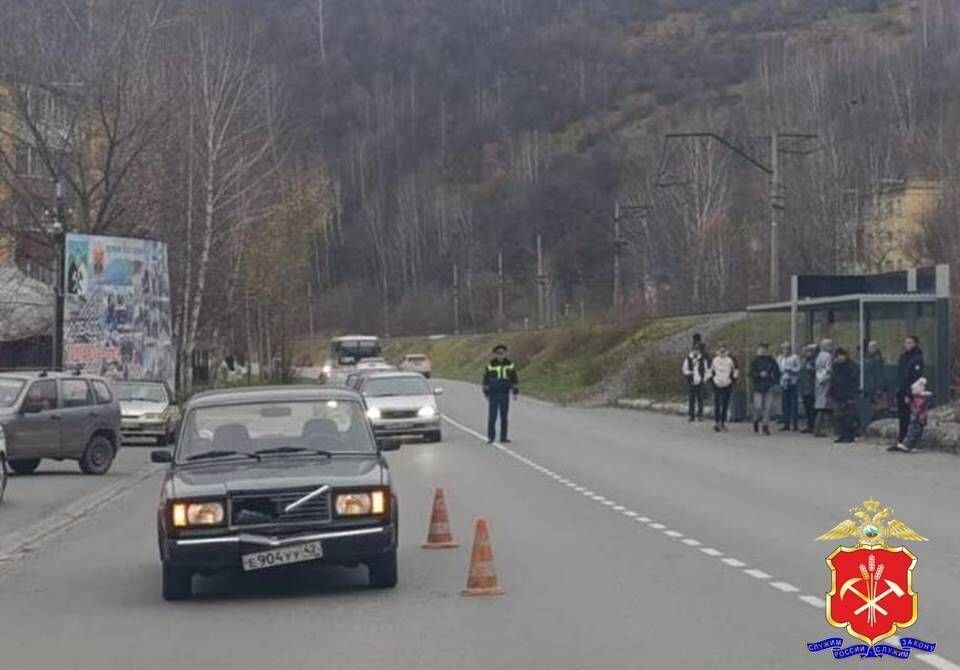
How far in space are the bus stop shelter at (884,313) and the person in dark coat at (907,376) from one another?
11.9ft

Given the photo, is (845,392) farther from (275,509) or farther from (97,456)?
(275,509)

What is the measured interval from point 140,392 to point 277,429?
22920 mm

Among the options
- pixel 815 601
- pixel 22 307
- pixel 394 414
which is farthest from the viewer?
pixel 22 307

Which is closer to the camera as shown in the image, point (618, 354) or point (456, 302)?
point (618, 354)

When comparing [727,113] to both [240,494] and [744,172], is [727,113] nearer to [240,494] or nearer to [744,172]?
[744,172]

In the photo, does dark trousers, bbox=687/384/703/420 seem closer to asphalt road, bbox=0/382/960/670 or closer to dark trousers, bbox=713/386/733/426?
dark trousers, bbox=713/386/733/426

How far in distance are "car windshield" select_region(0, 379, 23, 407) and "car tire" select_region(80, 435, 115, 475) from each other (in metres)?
1.52

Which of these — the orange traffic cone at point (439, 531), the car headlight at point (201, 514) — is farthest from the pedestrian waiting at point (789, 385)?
the car headlight at point (201, 514)

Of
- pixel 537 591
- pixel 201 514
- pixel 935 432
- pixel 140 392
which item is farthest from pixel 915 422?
pixel 201 514

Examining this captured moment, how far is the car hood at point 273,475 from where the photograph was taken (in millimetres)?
11383

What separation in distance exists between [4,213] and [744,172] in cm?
6691

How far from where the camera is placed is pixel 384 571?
11898 mm

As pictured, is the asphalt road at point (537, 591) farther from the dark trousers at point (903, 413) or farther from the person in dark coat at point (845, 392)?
the person in dark coat at point (845, 392)

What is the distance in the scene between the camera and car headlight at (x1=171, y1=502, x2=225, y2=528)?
1131 cm
